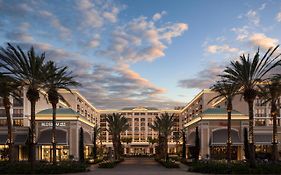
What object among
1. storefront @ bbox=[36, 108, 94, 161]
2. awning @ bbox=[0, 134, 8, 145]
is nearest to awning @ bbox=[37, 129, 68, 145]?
storefront @ bbox=[36, 108, 94, 161]

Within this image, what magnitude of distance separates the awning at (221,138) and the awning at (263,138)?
13.6ft

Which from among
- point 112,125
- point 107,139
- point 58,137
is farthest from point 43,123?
point 107,139

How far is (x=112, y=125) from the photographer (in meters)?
90.9

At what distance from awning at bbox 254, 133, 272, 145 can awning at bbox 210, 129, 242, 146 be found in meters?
4.13

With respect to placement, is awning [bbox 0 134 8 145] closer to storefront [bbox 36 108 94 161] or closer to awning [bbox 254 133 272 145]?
storefront [bbox 36 108 94 161]

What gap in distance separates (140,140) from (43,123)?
4646 inches

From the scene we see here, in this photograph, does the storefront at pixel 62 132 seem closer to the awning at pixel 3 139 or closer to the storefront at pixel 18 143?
the storefront at pixel 18 143

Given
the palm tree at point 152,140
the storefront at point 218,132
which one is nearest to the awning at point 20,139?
the storefront at point 218,132

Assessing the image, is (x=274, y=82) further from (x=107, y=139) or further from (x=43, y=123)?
(x=107, y=139)

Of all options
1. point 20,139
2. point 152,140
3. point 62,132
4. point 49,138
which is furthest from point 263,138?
point 152,140

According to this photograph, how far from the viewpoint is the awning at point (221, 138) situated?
8019 centimetres

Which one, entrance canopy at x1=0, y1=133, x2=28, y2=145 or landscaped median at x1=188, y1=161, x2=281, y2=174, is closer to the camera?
landscaped median at x1=188, y1=161, x2=281, y2=174

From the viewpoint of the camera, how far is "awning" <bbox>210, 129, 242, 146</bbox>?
8019 centimetres

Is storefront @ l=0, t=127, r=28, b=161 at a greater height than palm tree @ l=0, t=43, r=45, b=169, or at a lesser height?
lesser
